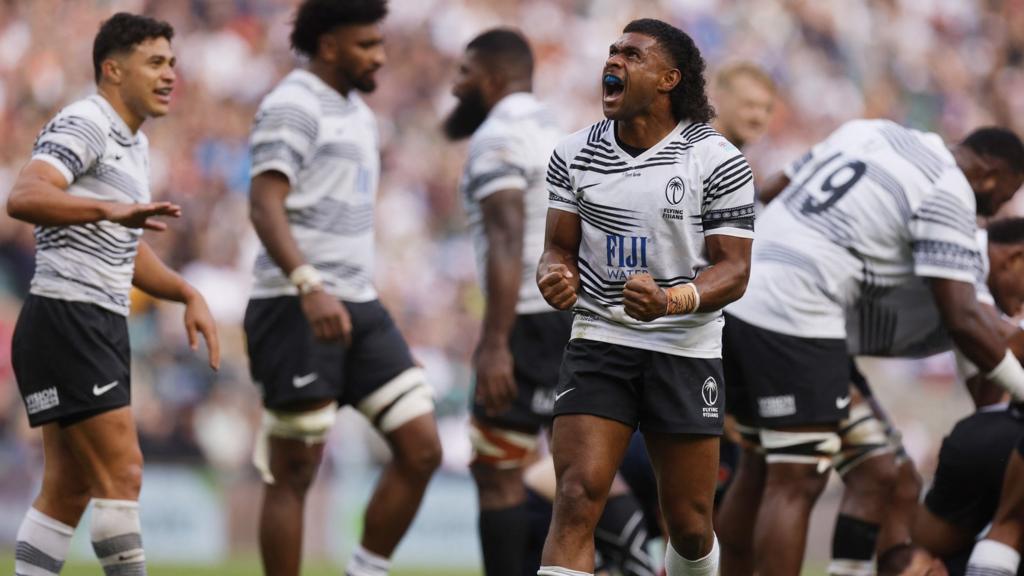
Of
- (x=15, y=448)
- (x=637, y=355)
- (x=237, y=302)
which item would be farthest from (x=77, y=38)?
(x=637, y=355)

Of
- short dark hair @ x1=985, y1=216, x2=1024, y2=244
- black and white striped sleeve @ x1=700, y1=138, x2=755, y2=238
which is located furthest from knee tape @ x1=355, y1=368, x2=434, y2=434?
short dark hair @ x1=985, y1=216, x2=1024, y2=244

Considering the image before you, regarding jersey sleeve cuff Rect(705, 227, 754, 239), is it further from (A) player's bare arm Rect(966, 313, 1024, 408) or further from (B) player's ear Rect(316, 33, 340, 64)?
(B) player's ear Rect(316, 33, 340, 64)

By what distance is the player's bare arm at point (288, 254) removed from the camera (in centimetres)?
661

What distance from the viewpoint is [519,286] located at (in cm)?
717

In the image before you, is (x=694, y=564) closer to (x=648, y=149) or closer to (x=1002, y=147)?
(x=648, y=149)

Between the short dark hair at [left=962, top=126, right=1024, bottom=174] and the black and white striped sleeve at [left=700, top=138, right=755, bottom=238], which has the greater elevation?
the short dark hair at [left=962, top=126, right=1024, bottom=174]

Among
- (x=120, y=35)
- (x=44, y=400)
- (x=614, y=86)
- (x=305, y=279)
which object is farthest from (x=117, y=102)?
(x=614, y=86)

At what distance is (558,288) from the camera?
4977 mm

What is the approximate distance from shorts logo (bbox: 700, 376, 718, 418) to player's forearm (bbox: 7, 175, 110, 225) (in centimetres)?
233

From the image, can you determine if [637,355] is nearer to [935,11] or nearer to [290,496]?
[290,496]

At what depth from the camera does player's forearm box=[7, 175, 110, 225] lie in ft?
18.1

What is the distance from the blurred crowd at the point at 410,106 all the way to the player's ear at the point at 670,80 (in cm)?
840

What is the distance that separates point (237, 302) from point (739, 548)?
25.4ft

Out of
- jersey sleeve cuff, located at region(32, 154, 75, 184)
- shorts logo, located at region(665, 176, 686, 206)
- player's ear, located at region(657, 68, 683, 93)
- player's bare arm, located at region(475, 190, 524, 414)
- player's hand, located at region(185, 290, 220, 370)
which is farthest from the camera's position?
player's bare arm, located at region(475, 190, 524, 414)
